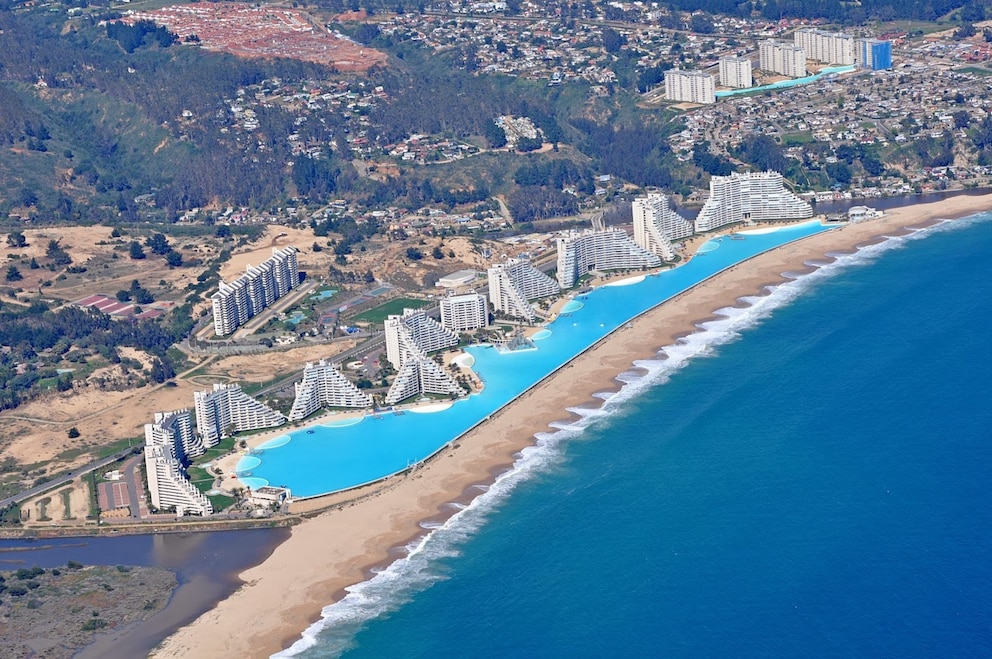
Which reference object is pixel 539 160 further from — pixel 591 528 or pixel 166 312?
pixel 591 528

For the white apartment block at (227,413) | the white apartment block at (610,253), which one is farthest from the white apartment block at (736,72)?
the white apartment block at (227,413)

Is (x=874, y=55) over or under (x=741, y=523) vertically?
over

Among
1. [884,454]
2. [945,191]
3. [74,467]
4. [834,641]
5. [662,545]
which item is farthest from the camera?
[945,191]

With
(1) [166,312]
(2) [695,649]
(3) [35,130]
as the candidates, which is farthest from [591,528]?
(3) [35,130]

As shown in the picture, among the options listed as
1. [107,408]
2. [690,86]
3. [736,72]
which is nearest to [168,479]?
[107,408]

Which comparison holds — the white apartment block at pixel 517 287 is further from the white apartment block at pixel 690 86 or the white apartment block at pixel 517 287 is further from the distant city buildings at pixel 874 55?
the distant city buildings at pixel 874 55

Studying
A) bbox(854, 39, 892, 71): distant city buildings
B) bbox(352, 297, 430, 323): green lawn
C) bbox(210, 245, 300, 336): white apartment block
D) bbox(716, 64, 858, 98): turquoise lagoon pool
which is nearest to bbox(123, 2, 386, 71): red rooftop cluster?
bbox(716, 64, 858, 98): turquoise lagoon pool

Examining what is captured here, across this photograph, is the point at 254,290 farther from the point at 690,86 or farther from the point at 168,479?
the point at 690,86
